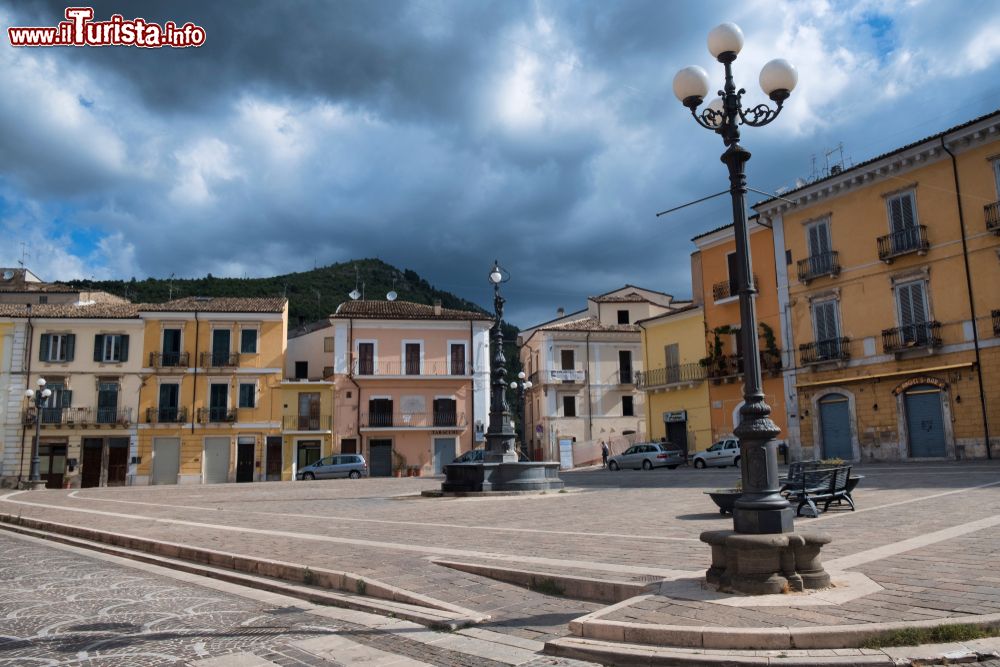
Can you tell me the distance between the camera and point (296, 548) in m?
9.74

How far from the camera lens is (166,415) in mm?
41656

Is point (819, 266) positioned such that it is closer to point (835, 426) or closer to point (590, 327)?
point (835, 426)

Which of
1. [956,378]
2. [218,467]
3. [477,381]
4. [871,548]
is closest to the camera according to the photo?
[871,548]

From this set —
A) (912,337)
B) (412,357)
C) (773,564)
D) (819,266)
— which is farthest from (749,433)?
(412,357)

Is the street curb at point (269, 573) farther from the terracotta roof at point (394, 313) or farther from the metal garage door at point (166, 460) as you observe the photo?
the terracotta roof at point (394, 313)

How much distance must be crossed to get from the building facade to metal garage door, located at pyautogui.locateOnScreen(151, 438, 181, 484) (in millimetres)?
21400

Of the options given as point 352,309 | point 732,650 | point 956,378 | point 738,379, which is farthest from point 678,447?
point 732,650

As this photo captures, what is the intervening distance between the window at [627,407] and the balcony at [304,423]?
19.2 meters

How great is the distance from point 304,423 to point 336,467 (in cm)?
567

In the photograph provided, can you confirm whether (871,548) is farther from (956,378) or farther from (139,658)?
(956,378)

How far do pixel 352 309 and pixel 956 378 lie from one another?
32.5 meters

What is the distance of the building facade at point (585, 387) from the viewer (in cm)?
4834

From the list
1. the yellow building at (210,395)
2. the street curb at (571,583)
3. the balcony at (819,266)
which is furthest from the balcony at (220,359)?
the street curb at (571,583)

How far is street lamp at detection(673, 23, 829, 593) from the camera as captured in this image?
18.6 feet
